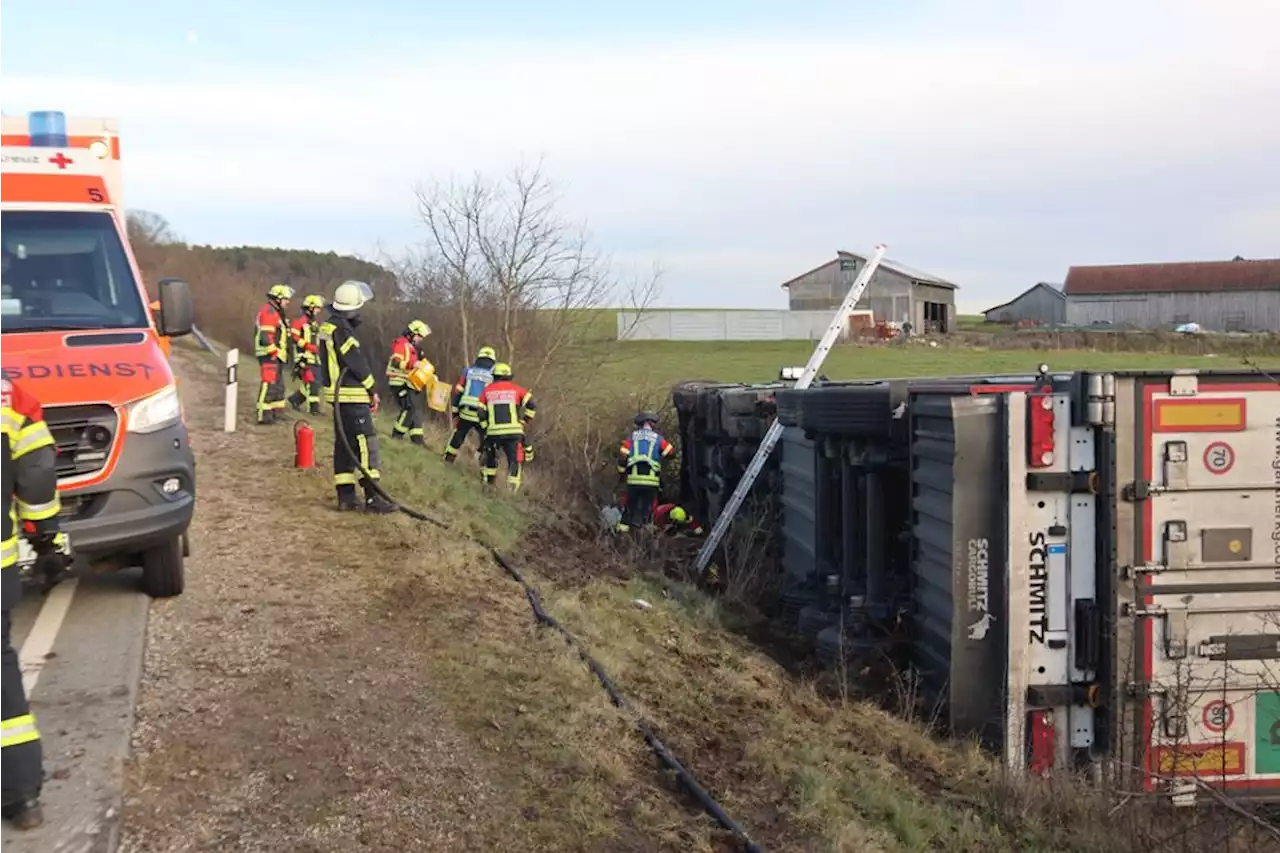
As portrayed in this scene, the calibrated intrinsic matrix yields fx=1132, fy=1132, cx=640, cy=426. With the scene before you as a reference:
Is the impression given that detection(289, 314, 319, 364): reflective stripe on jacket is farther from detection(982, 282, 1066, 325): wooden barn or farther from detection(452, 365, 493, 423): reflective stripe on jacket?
detection(982, 282, 1066, 325): wooden barn

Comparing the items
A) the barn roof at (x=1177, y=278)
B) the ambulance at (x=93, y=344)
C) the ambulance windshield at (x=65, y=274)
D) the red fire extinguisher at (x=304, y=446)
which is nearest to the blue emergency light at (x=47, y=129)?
the ambulance at (x=93, y=344)

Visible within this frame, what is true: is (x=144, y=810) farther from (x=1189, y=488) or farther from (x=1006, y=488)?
(x=1189, y=488)

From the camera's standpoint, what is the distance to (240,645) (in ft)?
19.4

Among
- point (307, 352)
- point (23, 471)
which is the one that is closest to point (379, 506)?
point (23, 471)

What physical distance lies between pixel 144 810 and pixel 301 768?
607 millimetres

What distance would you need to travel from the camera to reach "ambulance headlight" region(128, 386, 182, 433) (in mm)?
5836

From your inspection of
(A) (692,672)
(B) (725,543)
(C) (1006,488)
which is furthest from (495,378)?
(C) (1006,488)

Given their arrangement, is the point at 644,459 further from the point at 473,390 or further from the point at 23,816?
the point at 23,816

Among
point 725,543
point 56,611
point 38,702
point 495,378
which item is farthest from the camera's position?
point 495,378

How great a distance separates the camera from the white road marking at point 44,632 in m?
5.39

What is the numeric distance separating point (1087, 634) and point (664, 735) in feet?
7.35

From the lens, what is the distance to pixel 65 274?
6.67 m

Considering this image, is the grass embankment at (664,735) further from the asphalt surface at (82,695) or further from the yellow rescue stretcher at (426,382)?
the yellow rescue stretcher at (426,382)

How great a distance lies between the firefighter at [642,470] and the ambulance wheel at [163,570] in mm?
6181
